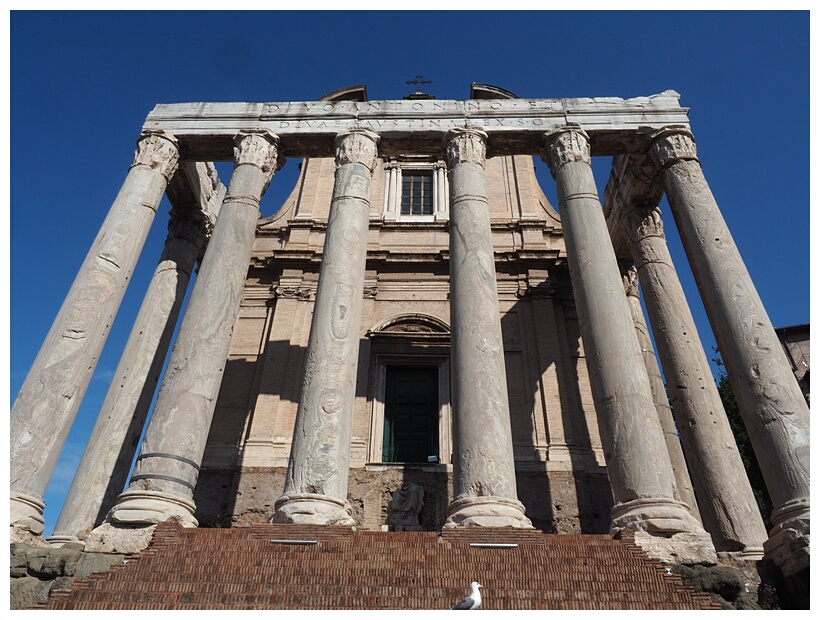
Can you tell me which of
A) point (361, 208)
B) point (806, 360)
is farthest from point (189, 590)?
point (806, 360)

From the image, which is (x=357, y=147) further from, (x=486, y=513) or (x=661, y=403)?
(x=661, y=403)

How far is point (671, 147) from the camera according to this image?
1471cm

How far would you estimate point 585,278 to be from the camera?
42.0 feet

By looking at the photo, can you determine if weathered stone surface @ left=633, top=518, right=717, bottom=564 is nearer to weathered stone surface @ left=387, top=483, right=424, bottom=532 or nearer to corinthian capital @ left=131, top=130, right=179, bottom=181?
weathered stone surface @ left=387, top=483, right=424, bottom=532

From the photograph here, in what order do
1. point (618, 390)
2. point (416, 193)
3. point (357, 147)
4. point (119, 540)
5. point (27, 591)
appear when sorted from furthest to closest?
point (416, 193) → point (357, 147) → point (618, 390) → point (119, 540) → point (27, 591)

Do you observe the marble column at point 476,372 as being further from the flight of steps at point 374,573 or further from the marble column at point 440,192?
the marble column at point 440,192

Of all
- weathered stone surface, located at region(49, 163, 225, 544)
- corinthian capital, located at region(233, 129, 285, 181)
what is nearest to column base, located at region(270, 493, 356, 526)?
weathered stone surface, located at region(49, 163, 225, 544)

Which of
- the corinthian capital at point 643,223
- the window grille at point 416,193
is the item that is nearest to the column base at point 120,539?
the corinthian capital at point 643,223

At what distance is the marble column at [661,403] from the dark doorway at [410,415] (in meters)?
6.04

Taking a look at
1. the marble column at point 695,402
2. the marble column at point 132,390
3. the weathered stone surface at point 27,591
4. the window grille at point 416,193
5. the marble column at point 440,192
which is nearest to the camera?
the weathered stone surface at point 27,591

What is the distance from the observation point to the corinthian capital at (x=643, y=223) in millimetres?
16594

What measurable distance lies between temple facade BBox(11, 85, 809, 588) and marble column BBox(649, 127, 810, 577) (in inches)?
1.9

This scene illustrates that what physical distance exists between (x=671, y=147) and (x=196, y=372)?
12087 mm

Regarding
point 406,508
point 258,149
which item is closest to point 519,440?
point 406,508
